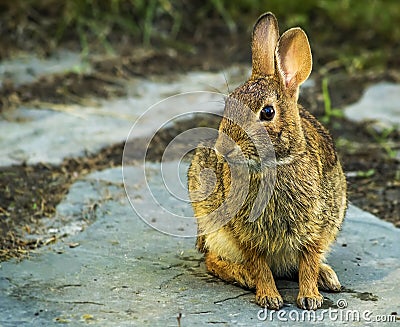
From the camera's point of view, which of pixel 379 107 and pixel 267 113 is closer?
pixel 267 113

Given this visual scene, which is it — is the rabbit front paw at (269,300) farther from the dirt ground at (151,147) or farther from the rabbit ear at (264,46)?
the dirt ground at (151,147)

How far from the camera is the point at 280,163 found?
3926mm

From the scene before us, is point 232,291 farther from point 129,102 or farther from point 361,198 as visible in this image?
point 129,102

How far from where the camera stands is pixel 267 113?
3.92m

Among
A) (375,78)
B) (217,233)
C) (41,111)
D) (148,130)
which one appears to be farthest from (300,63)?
(375,78)

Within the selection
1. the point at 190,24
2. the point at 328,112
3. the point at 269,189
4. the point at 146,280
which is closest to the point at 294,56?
the point at 269,189

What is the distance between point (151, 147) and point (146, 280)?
7.57ft

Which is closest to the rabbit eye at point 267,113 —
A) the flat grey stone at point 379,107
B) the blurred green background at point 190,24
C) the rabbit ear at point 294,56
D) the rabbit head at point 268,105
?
the rabbit head at point 268,105

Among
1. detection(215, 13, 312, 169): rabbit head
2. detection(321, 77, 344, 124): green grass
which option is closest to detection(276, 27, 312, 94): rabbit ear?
detection(215, 13, 312, 169): rabbit head

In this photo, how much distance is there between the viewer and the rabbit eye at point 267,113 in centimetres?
391

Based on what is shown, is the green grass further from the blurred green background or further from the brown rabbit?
the brown rabbit

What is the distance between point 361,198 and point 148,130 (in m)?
1.86

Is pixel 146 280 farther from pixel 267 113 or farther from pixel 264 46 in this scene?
pixel 264 46
